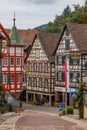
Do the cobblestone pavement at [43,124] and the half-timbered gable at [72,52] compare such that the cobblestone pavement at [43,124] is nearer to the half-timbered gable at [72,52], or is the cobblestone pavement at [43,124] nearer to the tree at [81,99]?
the tree at [81,99]

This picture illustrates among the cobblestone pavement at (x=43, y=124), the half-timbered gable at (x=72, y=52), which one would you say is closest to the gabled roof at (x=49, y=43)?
the half-timbered gable at (x=72, y=52)

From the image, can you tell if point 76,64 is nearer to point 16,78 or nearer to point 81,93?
point 16,78

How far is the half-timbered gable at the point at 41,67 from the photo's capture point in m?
72.8

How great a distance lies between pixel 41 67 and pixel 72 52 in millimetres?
9987

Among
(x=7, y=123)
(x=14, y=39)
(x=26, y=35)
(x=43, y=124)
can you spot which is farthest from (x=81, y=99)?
(x=26, y=35)

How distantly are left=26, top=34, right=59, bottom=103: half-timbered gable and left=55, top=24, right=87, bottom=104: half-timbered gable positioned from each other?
7.42ft

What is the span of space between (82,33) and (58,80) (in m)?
8.51

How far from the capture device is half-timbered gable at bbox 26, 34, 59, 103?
72.8 metres

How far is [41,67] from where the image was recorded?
7488 centimetres

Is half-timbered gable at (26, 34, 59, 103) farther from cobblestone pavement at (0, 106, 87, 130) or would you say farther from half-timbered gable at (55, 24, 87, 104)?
cobblestone pavement at (0, 106, 87, 130)

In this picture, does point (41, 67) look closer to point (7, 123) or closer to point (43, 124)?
point (7, 123)

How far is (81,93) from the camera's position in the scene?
144ft

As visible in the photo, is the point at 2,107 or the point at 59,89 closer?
the point at 2,107

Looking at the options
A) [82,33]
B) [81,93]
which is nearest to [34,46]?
[82,33]
